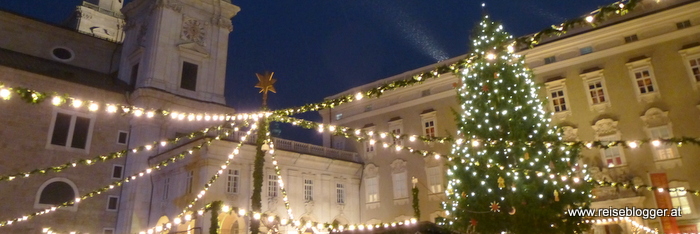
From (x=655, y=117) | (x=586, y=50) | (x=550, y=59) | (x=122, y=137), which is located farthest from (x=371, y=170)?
(x=655, y=117)

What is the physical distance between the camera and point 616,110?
22.5 meters

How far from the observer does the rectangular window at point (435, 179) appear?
2678 centimetres

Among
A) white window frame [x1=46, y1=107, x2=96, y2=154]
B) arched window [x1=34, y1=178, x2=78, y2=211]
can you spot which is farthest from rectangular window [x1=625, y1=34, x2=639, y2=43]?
arched window [x1=34, y1=178, x2=78, y2=211]

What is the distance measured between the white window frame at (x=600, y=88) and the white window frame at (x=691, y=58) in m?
3.40

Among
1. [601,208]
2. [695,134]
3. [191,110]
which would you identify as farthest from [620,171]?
[191,110]

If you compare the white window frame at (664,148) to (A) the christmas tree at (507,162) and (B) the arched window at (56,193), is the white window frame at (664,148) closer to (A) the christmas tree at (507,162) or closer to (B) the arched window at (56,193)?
(A) the christmas tree at (507,162)

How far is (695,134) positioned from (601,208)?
5219 mm

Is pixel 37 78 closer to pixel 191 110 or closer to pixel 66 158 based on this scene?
pixel 66 158

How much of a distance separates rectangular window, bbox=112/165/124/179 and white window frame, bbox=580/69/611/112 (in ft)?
86.2

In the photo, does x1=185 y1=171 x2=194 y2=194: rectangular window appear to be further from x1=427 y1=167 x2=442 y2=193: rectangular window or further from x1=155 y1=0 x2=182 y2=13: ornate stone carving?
x1=427 y1=167 x2=442 y2=193: rectangular window

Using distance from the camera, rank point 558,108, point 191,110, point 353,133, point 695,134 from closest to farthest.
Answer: point 353,133
point 695,134
point 558,108
point 191,110

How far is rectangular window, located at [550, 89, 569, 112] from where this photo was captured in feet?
78.7

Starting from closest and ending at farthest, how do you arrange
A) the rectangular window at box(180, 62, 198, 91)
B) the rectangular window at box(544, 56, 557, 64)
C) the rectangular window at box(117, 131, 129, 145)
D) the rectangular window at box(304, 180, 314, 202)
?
1. the rectangular window at box(544, 56, 557, 64)
2. the rectangular window at box(117, 131, 129, 145)
3. the rectangular window at box(304, 180, 314, 202)
4. the rectangular window at box(180, 62, 198, 91)

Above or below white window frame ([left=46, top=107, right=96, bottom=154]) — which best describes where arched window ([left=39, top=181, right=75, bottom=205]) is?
below
